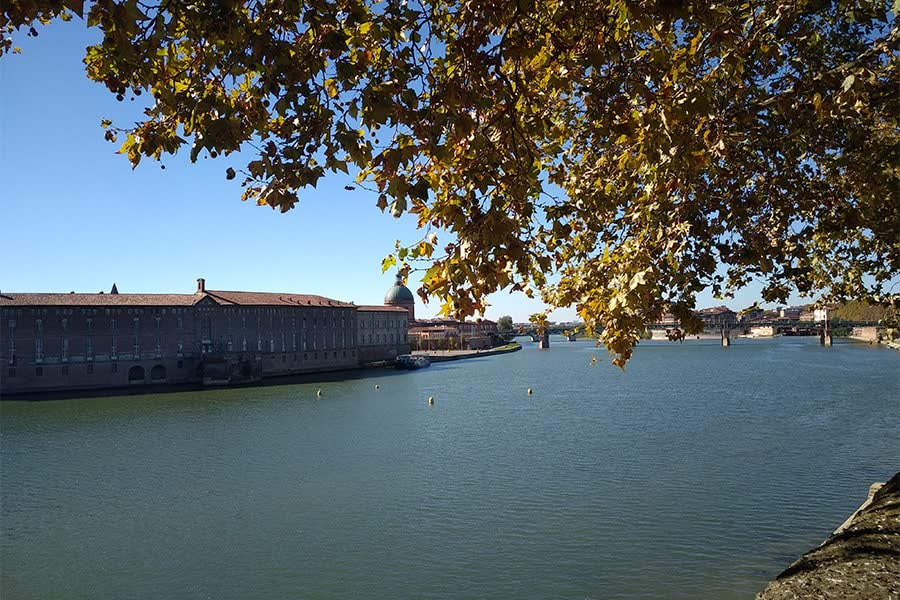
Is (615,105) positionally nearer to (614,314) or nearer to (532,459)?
(614,314)

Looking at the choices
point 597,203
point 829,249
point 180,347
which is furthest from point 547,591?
point 180,347

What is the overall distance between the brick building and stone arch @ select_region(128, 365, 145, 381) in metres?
0.10

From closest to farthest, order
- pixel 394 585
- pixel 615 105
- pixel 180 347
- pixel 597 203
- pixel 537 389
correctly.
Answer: pixel 615 105
pixel 597 203
pixel 394 585
pixel 537 389
pixel 180 347

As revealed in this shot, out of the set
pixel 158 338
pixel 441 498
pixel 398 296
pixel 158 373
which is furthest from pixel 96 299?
pixel 398 296

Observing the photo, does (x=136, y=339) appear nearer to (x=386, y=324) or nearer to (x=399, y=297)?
(x=386, y=324)

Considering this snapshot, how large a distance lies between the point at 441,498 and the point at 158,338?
5786cm

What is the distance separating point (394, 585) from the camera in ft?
44.2

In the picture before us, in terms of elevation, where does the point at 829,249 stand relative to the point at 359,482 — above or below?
above

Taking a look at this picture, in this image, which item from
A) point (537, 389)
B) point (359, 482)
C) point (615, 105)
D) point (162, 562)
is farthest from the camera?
point (537, 389)

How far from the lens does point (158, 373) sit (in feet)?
223

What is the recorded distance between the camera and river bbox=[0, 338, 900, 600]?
45.5 ft

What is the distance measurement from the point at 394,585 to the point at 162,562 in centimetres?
600

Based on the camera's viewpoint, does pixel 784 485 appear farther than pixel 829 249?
Yes

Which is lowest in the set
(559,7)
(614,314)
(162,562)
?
(162,562)
